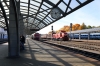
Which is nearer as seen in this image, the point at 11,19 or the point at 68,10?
the point at 11,19

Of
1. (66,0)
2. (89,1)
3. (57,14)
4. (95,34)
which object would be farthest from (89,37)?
(89,1)

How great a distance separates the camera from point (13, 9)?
1199 cm

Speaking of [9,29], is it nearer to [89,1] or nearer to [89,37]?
[89,1]

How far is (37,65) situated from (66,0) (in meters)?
5.93

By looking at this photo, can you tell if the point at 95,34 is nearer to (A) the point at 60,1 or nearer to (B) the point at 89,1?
(A) the point at 60,1

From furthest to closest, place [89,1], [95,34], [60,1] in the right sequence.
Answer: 1. [95,34]
2. [60,1]
3. [89,1]

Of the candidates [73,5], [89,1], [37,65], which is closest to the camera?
[37,65]

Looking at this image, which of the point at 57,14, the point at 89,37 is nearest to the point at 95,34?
the point at 89,37

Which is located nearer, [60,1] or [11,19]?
[11,19]

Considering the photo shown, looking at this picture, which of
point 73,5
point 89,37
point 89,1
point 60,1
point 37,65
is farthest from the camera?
point 89,37

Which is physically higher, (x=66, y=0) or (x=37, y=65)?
(x=66, y=0)

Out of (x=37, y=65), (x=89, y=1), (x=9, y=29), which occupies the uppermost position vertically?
(x=89, y=1)

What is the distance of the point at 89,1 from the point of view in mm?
9680

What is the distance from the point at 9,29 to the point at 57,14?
15.9 feet
